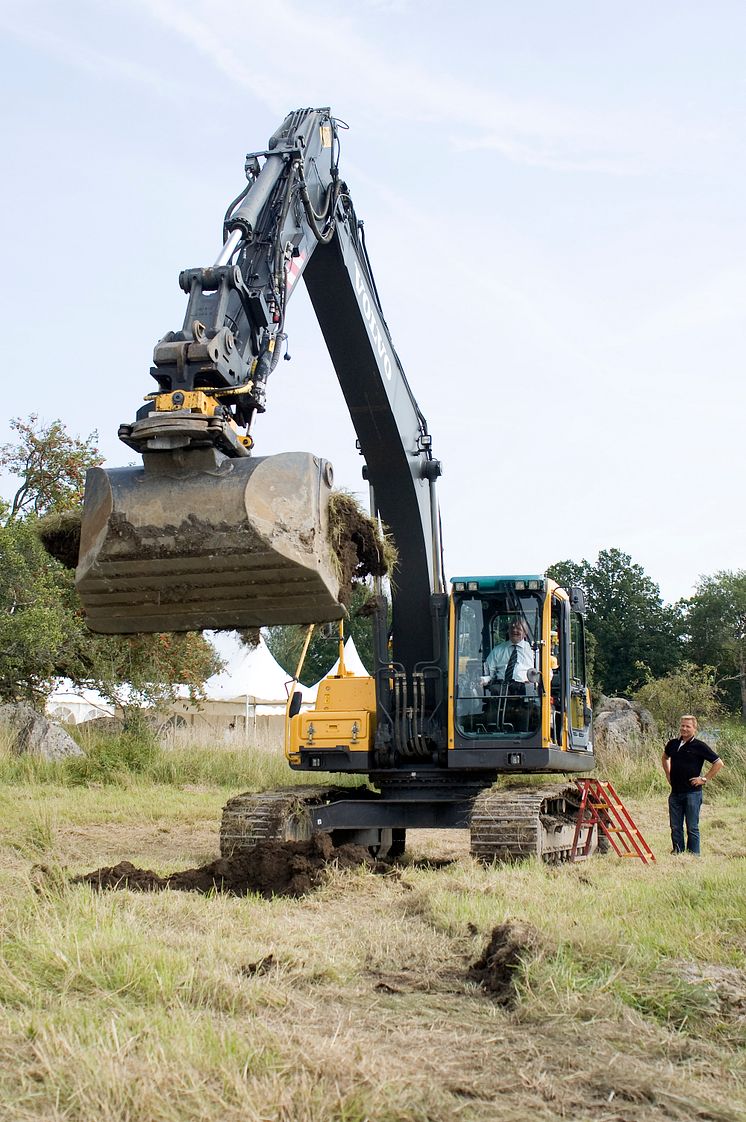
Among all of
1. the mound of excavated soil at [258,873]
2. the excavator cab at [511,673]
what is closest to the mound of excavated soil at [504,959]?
the mound of excavated soil at [258,873]

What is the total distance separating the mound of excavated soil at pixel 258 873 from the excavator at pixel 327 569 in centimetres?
58

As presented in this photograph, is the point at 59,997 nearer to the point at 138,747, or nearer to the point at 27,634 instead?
the point at 27,634

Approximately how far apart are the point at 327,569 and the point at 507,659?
12.8 feet

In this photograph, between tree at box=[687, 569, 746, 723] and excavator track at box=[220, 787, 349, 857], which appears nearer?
excavator track at box=[220, 787, 349, 857]

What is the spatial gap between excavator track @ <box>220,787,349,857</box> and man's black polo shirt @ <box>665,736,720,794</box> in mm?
3425

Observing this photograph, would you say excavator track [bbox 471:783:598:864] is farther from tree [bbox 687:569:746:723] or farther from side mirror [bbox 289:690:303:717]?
tree [bbox 687:569:746:723]

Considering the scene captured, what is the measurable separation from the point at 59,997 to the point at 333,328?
6.21 meters

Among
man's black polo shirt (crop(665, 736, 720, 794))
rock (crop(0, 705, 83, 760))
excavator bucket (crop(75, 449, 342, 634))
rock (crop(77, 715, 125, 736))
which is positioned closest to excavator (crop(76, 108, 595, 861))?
excavator bucket (crop(75, 449, 342, 634))

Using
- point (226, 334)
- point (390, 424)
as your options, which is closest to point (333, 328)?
point (390, 424)

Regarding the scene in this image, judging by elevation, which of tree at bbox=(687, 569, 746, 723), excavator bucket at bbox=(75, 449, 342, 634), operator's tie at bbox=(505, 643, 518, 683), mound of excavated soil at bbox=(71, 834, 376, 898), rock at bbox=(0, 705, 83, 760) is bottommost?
mound of excavated soil at bbox=(71, 834, 376, 898)

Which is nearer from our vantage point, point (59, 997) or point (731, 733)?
point (59, 997)

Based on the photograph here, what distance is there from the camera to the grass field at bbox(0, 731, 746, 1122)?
3150mm

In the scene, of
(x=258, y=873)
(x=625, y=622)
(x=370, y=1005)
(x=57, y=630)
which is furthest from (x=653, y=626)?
(x=370, y=1005)

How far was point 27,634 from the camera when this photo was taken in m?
17.1
